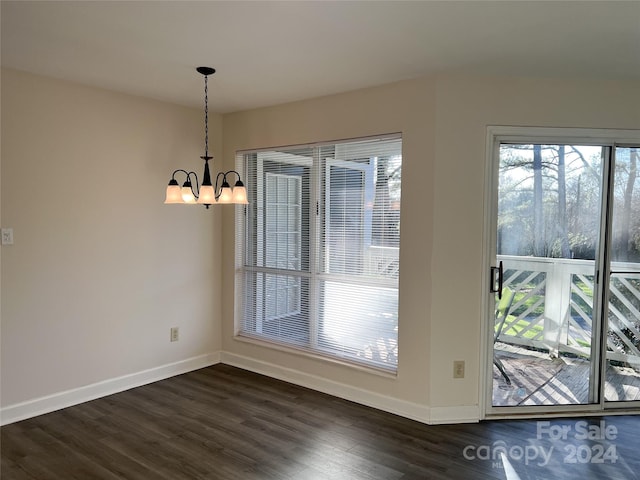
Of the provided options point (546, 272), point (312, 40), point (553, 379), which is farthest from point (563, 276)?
point (312, 40)

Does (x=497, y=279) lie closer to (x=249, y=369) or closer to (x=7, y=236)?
(x=249, y=369)

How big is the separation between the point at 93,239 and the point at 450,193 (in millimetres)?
2771

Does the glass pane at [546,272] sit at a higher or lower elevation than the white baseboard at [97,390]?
higher

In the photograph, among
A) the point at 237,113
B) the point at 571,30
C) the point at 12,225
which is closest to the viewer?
the point at 571,30

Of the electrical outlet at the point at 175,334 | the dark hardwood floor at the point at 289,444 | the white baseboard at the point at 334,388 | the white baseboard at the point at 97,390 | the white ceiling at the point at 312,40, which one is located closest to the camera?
the white ceiling at the point at 312,40

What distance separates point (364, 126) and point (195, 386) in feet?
8.60

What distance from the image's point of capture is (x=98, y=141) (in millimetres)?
3539

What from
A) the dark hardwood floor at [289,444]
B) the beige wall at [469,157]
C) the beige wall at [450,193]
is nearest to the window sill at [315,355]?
the beige wall at [450,193]

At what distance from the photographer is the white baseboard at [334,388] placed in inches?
129

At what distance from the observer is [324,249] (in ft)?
12.8

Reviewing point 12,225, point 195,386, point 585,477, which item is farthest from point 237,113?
point 585,477

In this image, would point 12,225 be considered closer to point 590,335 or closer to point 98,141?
point 98,141

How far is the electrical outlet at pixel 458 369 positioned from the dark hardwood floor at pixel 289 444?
35cm

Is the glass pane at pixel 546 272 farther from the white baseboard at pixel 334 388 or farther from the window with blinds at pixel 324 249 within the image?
the window with blinds at pixel 324 249
